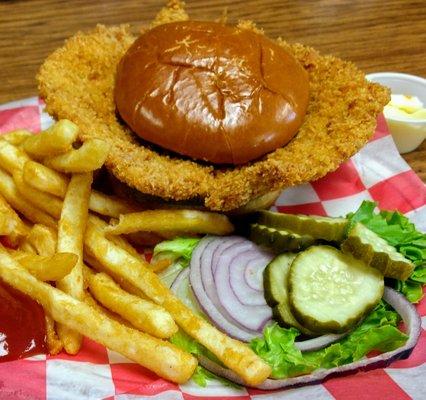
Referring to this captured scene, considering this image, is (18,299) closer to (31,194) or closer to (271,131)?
(31,194)

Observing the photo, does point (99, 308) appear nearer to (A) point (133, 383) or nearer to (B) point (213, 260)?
(A) point (133, 383)

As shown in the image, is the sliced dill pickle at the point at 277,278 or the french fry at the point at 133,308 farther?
the sliced dill pickle at the point at 277,278

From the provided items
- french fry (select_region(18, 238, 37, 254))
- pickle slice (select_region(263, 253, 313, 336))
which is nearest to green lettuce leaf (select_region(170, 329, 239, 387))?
pickle slice (select_region(263, 253, 313, 336))

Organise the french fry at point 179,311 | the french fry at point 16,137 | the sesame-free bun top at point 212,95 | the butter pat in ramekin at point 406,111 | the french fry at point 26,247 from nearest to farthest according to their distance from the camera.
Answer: the french fry at point 179,311 < the french fry at point 26,247 < the sesame-free bun top at point 212,95 < the french fry at point 16,137 < the butter pat in ramekin at point 406,111

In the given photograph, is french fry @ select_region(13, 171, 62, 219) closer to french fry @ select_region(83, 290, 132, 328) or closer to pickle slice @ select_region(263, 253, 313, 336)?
french fry @ select_region(83, 290, 132, 328)

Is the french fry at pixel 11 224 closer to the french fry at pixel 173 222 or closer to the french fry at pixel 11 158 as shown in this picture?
the french fry at pixel 11 158

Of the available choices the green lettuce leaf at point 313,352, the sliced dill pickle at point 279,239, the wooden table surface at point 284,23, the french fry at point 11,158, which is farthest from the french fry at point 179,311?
the wooden table surface at point 284,23
